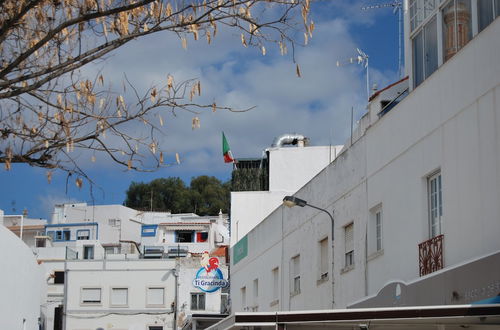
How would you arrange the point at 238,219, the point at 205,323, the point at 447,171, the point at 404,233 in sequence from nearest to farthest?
the point at 447,171 → the point at 404,233 → the point at 205,323 → the point at 238,219

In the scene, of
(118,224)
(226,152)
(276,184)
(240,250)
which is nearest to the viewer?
(240,250)

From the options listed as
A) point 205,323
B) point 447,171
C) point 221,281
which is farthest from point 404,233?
point 221,281

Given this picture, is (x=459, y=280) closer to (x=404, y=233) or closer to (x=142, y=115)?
(x=404, y=233)

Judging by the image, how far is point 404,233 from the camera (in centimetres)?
2003

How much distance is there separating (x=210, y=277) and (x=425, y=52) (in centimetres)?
3373

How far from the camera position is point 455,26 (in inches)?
736

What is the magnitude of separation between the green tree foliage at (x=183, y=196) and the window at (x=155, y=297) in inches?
1907

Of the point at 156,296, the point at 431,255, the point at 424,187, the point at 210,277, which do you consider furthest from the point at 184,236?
the point at 431,255

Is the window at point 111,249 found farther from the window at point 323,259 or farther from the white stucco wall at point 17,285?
the window at point 323,259

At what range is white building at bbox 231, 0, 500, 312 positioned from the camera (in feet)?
52.5

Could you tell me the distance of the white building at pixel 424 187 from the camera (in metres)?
16.0

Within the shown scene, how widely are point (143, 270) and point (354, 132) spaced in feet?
123

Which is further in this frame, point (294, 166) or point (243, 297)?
point (294, 166)

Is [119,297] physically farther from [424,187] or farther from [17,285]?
[424,187]
